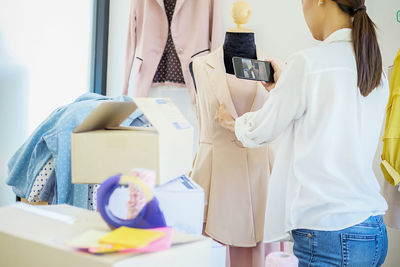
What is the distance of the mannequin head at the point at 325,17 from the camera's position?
4.30ft

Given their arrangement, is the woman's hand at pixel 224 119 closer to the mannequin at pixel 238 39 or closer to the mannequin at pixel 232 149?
the mannequin at pixel 232 149

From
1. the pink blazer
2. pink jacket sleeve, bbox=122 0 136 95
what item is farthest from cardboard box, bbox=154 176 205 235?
pink jacket sleeve, bbox=122 0 136 95

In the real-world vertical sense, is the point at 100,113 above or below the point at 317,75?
below

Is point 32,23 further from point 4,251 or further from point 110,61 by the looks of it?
point 4,251

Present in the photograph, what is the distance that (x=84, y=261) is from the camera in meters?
0.74

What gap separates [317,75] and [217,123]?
0.68m

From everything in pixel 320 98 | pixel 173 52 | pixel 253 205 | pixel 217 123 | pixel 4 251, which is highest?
pixel 173 52

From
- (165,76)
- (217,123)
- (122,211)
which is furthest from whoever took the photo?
(165,76)

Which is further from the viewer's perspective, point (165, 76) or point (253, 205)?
point (165, 76)

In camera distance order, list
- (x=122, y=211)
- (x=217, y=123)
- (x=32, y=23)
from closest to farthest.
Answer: (x=122, y=211), (x=217, y=123), (x=32, y=23)

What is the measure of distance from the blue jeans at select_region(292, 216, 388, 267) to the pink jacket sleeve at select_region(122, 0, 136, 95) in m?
1.88

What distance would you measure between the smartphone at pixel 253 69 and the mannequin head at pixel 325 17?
321 millimetres

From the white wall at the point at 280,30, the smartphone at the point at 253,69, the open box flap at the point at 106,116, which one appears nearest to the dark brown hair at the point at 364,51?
the smartphone at the point at 253,69

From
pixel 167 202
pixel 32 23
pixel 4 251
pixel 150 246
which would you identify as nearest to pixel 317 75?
pixel 167 202
